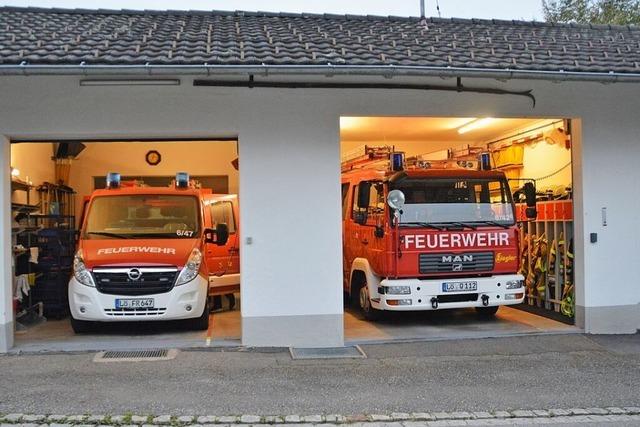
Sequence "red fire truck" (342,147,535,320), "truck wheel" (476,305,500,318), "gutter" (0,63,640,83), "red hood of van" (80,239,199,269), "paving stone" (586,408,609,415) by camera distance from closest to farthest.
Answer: "paving stone" (586,408,609,415)
"gutter" (0,63,640,83)
"red hood of van" (80,239,199,269)
"red fire truck" (342,147,535,320)
"truck wheel" (476,305,500,318)

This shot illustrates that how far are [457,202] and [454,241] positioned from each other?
66cm

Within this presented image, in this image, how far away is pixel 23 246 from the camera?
34.9 feet

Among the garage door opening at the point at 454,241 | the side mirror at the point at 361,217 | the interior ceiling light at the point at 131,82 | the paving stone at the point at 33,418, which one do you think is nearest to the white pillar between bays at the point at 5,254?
the interior ceiling light at the point at 131,82

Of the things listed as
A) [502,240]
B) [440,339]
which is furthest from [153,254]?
[502,240]

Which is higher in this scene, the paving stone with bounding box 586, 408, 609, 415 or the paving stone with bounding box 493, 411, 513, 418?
the paving stone with bounding box 493, 411, 513, 418

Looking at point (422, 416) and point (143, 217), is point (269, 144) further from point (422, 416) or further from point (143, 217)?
point (422, 416)

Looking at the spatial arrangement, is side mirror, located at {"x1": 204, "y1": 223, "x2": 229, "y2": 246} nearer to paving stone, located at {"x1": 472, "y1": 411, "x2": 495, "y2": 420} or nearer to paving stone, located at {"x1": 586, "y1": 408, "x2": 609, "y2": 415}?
paving stone, located at {"x1": 472, "y1": 411, "x2": 495, "y2": 420}

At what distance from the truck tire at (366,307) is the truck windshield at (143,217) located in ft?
9.66

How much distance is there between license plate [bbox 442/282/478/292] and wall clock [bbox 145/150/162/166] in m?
9.17

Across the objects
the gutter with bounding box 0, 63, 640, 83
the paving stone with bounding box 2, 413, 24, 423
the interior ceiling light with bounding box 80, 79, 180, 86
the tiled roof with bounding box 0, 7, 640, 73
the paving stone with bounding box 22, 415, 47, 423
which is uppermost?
the tiled roof with bounding box 0, 7, 640, 73

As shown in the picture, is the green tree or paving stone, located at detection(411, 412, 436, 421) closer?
paving stone, located at detection(411, 412, 436, 421)

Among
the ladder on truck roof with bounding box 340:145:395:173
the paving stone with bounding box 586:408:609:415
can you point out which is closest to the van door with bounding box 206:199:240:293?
the ladder on truck roof with bounding box 340:145:395:173

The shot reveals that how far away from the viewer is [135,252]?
9273 mm

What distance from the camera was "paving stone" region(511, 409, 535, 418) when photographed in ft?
19.0
